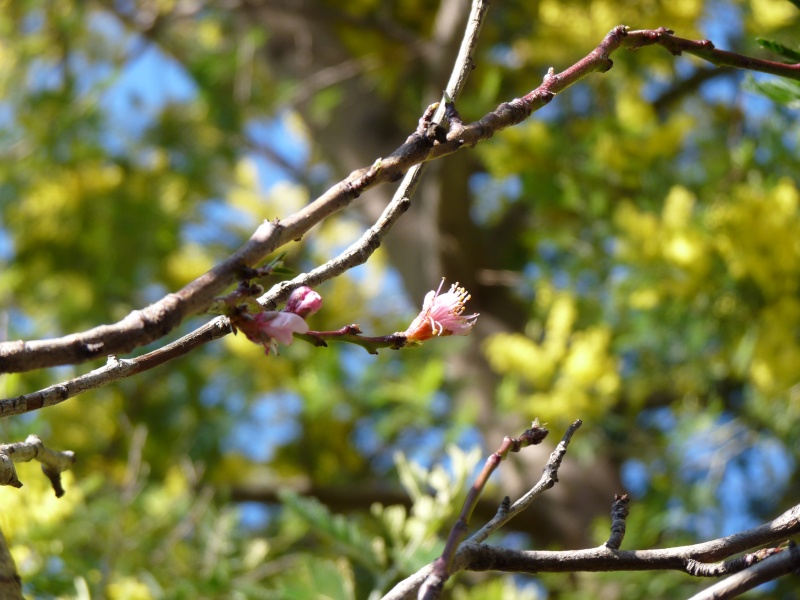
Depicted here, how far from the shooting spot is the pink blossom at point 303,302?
0.60 metres

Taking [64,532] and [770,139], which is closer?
[64,532]

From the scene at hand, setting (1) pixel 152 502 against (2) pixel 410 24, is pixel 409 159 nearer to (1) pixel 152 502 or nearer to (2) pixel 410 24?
(1) pixel 152 502

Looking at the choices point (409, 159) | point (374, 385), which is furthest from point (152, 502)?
point (409, 159)

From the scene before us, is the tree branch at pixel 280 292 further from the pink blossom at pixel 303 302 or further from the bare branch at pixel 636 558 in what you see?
the bare branch at pixel 636 558

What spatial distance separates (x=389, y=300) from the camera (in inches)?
138

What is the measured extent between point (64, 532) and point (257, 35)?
1788 millimetres

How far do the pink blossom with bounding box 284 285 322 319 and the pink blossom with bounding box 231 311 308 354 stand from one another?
2.0 inches

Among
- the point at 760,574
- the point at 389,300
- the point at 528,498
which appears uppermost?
the point at 389,300

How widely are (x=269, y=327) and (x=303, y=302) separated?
0.06 meters

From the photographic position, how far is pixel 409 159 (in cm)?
54

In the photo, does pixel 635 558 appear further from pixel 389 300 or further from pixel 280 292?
pixel 389 300

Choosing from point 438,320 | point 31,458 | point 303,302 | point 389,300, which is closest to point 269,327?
point 303,302

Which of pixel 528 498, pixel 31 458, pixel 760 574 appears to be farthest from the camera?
pixel 31 458

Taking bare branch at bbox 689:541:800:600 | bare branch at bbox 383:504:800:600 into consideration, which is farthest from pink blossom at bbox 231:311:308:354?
bare branch at bbox 689:541:800:600
